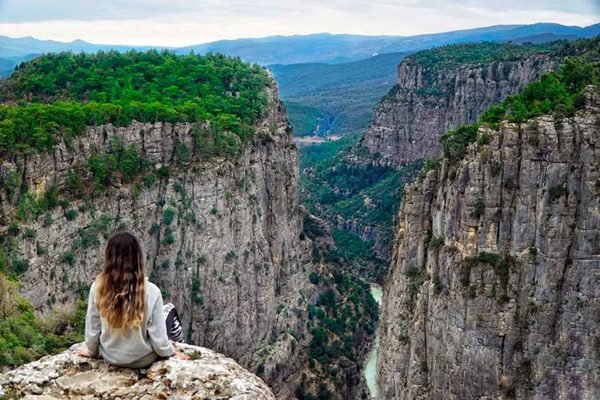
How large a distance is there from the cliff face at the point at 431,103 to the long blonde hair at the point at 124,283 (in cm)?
8439

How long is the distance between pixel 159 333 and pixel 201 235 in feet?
129

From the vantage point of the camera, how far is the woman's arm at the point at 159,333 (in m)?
9.62

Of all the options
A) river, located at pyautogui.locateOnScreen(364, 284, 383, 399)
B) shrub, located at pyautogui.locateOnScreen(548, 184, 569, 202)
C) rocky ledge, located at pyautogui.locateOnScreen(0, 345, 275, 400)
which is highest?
rocky ledge, located at pyautogui.locateOnScreen(0, 345, 275, 400)

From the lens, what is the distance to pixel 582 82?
3872cm

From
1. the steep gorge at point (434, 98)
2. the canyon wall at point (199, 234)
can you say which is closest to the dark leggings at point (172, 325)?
the canyon wall at point (199, 234)

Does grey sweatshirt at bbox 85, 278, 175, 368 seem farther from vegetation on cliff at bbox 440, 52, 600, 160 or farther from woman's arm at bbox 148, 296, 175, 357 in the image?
vegetation on cliff at bbox 440, 52, 600, 160

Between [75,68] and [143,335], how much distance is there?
166 ft

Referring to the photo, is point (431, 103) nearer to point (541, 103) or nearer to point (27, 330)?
point (541, 103)

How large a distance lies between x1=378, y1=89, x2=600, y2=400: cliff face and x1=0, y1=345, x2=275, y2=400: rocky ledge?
80.6 ft

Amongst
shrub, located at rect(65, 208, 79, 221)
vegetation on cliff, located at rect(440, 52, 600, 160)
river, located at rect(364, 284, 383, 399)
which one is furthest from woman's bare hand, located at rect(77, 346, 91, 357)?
river, located at rect(364, 284, 383, 399)

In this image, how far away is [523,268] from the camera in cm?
3244

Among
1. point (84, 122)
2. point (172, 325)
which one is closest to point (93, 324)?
point (172, 325)

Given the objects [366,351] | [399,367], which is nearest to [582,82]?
[399,367]

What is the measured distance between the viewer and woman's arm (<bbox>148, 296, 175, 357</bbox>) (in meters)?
9.62
